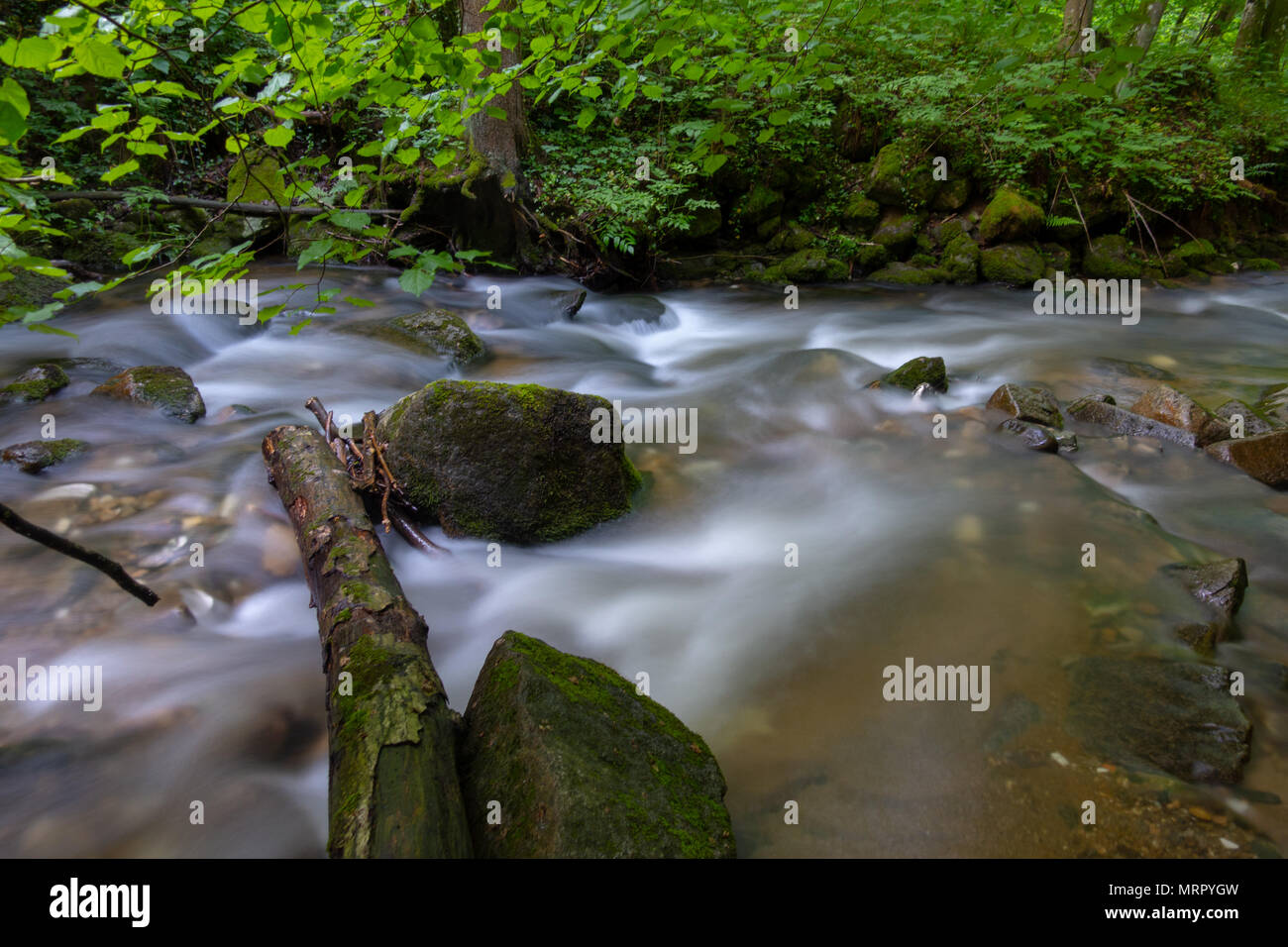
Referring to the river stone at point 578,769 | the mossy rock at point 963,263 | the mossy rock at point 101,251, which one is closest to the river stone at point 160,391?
the river stone at point 578,769

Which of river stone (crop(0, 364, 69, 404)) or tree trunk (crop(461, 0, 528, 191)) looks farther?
tree trunk (crop(461, 0, 528, 191))

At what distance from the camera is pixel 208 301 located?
25.3ft

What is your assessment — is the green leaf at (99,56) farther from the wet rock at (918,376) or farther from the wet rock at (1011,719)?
the wet rock at (918,376)

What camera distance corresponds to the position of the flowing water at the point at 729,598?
104 inches

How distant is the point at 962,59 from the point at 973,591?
13280mm

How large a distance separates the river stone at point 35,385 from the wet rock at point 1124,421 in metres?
8.56

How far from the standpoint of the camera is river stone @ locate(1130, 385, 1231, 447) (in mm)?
5492

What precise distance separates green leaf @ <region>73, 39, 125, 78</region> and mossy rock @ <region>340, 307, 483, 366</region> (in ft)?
17.4

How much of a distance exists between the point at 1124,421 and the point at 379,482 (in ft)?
19.1

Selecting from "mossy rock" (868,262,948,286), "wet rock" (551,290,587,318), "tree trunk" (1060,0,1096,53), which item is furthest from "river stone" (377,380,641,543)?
"tree trunk" (1060,0,1096,53)

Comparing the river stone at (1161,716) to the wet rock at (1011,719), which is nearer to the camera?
the river stone at (1161,716)

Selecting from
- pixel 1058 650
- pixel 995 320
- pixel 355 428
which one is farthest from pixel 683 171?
pixel 1058 650

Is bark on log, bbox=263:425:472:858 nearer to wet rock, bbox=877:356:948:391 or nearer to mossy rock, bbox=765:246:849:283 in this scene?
wet rock, bbox=877:356:948:391
